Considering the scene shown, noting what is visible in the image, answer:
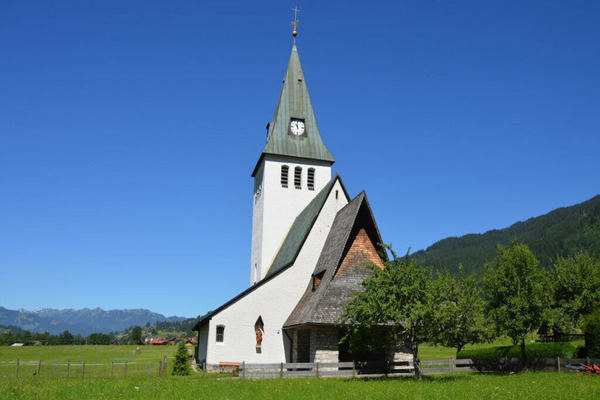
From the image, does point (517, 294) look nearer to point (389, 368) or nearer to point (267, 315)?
point (389, 368)

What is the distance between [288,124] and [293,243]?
Answer: 1251 cm

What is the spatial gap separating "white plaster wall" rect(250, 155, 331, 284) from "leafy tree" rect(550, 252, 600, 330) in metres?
18.9

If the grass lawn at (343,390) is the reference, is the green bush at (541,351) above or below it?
above

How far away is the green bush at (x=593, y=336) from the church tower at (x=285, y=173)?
2036 centimetres

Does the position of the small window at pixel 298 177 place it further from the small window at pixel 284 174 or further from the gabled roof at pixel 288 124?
the gabled roof at pixel 288 124

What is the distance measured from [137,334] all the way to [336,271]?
8976 cm

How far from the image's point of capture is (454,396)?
14.4m

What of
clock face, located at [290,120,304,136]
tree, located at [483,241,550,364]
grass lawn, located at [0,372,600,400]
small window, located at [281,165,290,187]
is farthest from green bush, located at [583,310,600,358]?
clock face, located at [290,120,304,136]

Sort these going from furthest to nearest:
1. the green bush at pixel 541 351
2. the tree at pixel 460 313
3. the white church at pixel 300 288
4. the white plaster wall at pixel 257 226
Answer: the white plaster wall at pixel 257 226 → the green bush at pixel 541 351 → the white church at pixel 300 288 → the tree at pixel 460 313

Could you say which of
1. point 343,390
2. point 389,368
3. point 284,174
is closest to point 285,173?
point 284,174

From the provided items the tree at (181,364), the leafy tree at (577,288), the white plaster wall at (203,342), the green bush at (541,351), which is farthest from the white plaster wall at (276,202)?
the leafy tree at (577,288)

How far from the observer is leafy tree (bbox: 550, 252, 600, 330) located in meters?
36.1

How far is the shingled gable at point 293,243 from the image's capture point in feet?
92.1

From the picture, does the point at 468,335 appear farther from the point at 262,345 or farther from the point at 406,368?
the point at 262,345
